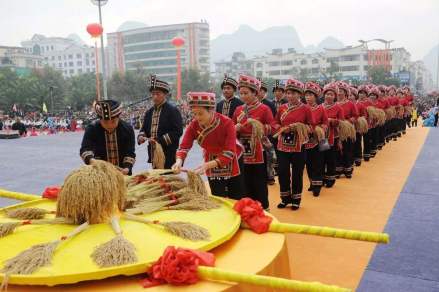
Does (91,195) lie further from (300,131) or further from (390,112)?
(390,112)

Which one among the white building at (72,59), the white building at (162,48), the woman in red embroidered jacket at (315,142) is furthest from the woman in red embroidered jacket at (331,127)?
the white building at (72,59)

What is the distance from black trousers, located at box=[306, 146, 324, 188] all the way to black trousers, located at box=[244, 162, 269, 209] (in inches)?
55.0

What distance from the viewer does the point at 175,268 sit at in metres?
1.63

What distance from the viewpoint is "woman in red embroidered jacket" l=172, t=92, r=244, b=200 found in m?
3.00

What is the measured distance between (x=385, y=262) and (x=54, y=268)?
7.83 ft

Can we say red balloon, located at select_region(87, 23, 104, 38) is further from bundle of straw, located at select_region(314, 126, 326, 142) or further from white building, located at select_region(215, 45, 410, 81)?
white building, located at select_region(215, 45, 410, 81)

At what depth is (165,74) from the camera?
77125 mm

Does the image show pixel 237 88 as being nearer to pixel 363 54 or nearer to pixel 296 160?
pixel 296 160

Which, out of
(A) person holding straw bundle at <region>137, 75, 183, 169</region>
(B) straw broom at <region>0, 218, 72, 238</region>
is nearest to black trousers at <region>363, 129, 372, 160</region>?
(A) person holding straw bundle at <region>137, 75, 183, 169</region>

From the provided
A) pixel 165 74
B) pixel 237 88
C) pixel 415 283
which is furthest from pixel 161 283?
pixel 165 74

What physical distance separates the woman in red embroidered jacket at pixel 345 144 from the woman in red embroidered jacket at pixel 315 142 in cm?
119

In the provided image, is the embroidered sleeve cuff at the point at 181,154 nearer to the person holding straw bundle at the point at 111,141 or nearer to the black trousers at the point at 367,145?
the person holding straw bundle at the point at 111,141

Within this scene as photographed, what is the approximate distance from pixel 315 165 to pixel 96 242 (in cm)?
380

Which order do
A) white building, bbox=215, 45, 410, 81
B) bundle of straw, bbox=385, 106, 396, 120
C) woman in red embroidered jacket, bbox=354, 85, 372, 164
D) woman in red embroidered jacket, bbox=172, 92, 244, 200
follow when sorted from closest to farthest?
woman in red embroidered jacket, bbox=172, 92, 244, 200 → woman in red embroidered jacket, bbox=354, 85, 372, 164 → bundle of straw, bbox=385, 106, 396, 120 → white building, bbox=215, 45, 410, 81
